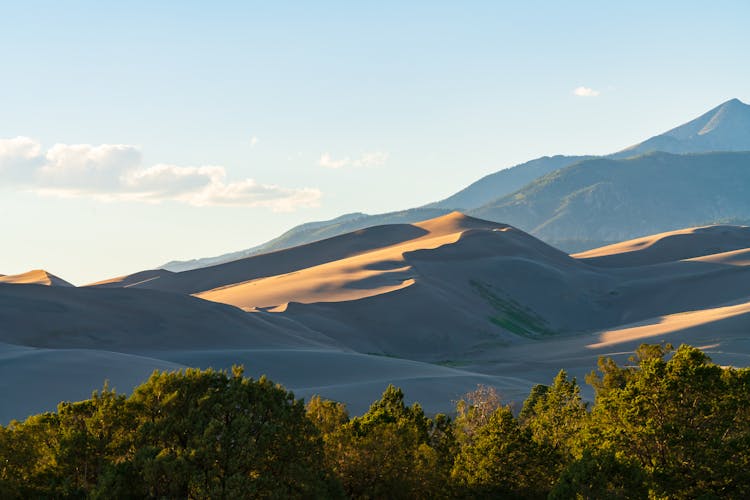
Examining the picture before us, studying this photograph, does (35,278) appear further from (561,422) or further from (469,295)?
(561,422)

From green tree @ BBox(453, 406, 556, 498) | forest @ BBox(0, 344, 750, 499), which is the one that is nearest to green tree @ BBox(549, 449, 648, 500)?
forest @ BBox(0, 344, 750, 499)

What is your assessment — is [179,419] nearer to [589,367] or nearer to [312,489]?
[312,489]

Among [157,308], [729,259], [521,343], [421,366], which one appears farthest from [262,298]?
[729,259]

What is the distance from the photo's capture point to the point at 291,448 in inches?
1172

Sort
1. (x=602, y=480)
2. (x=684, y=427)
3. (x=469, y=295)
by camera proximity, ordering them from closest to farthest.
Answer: (x=602, y=480) → (x=684, y=427) → (x=469, y=295)

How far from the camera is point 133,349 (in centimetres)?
9894

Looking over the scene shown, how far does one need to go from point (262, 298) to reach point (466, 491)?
4604 inches

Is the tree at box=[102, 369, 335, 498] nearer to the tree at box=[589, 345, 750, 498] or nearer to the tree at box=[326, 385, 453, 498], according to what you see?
the tree at box=[326, 385, 453, 498]

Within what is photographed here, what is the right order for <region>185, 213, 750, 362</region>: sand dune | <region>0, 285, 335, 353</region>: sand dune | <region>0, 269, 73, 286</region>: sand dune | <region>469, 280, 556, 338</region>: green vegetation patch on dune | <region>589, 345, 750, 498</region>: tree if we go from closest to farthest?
<region>589, 345, 750, 498</region>: tree < <region>0, 285, 335, 353</region>: sand dune < <region>185, 213, 750, 362</region>: sand dune < <region>469, 280, 556, 338</region>: green vegetation patch on dune < <region>0, 269, 73, 286</region>: sand dune

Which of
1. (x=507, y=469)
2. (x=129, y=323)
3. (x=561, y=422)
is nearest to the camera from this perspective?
(x=507, y=469)

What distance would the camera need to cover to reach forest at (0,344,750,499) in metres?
28.3

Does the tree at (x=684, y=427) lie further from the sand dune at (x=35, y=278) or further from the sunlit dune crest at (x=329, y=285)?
the sand dune at (x=35, y=278)

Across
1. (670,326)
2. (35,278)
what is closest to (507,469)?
(670,326)

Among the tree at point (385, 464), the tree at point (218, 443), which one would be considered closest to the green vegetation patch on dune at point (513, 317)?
the tree at point (385, 464)
